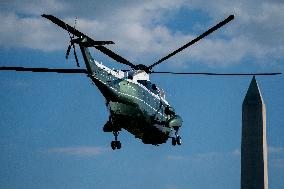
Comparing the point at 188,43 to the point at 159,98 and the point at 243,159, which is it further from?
the point at 243,159

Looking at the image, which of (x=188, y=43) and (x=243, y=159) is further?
(x=243, y=159)

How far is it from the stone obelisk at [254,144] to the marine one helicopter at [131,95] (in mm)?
24141

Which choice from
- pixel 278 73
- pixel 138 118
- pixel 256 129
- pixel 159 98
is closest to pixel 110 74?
pixel 138 118

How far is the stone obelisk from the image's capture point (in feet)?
218

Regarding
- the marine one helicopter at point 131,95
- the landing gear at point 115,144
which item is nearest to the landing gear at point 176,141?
the marine one helicopter at point 131,95

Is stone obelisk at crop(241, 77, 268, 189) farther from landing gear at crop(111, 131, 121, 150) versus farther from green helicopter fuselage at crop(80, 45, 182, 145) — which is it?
landing gear at crop(111, 131, 121, 150)

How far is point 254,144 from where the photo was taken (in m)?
66.8

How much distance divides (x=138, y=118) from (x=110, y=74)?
3.73 m

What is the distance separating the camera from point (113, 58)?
129ft

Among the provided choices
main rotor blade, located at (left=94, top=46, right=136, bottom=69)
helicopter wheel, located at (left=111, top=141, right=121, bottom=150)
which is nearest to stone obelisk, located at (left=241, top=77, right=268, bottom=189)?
main rotor blade, located at (left=94, top=46, right=136, bottom=69)

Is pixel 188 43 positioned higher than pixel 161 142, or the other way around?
pixel 188 43

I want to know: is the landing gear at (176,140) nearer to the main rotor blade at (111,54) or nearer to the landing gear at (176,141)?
the landing gear at (176,141)

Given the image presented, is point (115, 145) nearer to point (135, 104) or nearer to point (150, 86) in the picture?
point (135, 104)

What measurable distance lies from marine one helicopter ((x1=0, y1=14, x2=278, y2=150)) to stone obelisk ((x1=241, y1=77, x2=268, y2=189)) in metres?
24.1
